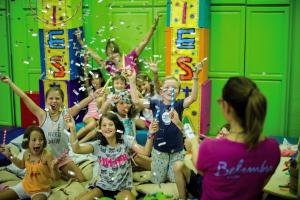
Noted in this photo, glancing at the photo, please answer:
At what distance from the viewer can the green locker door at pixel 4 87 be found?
6176 mm

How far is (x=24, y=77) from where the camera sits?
244 inches

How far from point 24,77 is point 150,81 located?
77.1 inches

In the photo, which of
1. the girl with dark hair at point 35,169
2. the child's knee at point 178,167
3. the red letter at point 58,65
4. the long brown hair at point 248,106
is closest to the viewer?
the long brown hair at point 248,106

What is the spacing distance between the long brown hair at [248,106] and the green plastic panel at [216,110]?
132 inches

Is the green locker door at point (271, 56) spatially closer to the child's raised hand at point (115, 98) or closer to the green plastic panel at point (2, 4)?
the child's raised hand at point (115, 98)

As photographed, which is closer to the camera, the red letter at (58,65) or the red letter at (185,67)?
the red letter at (185,67)

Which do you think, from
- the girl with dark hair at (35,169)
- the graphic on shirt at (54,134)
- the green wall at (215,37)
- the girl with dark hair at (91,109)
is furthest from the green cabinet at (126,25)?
the girl with dark hair at (35,169)

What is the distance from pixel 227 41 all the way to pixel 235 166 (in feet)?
11.2

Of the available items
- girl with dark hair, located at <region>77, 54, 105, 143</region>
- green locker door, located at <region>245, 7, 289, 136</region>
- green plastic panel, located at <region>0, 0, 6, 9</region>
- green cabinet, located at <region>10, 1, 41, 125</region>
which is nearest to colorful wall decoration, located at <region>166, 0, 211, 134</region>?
green locker door, located at <region>245, 7, 289, 136</region>

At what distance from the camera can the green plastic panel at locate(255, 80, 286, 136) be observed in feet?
17.4

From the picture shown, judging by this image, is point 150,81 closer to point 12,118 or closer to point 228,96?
point 12,118

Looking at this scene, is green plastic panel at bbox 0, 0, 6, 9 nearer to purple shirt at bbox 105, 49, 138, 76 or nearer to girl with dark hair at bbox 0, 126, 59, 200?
purple shirt at bbox 105, 49, 138, 76

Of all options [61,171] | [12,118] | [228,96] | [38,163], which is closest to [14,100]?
[12,118]

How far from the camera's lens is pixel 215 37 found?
5402 mm
